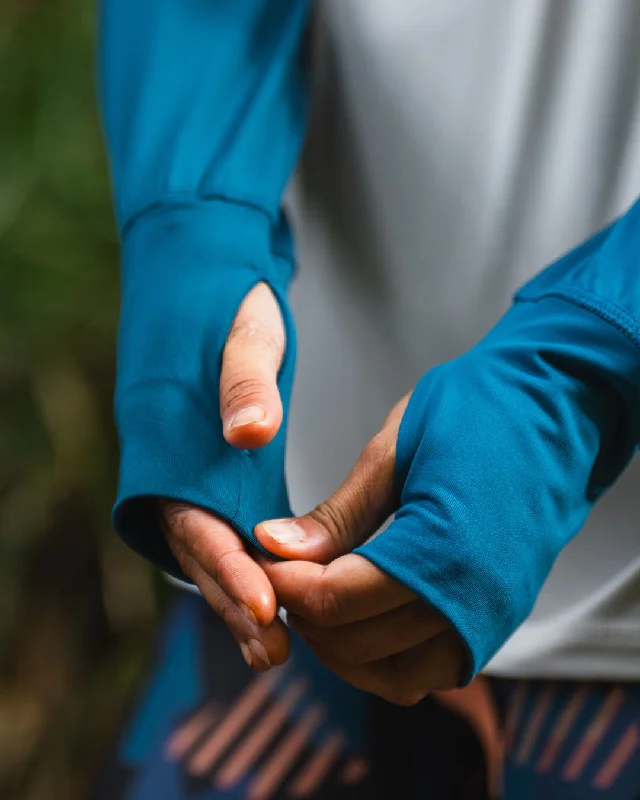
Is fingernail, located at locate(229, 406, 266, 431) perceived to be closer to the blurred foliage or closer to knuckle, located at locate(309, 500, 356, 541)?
knuckle, located at locate(309, 500, 356, 541)

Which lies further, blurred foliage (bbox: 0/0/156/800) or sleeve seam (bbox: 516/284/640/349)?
blurred foliage (bbox: 0/0/156/800)

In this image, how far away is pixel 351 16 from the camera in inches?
20.2

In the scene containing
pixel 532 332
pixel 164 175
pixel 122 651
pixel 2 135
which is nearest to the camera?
pixel 532 332

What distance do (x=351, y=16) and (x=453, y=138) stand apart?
4.0 inches

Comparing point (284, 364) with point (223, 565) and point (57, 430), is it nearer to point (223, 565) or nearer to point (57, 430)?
point (223, 565)

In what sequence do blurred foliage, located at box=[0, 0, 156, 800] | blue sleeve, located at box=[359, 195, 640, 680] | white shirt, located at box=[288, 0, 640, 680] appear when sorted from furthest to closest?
blurred foliage, located at box=[0, 0, 156, 800], white shirt, located at box=[288, 0, 640, 680], blue sleeve, located at box=[359, 195, 640, 680]

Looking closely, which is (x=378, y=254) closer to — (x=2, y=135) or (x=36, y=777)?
(x=2, y=135)

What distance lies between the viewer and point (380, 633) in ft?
1.21

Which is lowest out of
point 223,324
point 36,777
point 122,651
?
point 36,777

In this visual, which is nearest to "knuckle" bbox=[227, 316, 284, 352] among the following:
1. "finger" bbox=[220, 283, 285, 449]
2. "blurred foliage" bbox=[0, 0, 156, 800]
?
"finger" bbox=[220, 283, 285, 449]

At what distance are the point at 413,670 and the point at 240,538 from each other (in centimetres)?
10

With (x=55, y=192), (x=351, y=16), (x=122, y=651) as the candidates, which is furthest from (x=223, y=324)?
(x=122, y=651)

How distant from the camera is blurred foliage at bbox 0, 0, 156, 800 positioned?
0.94 meters

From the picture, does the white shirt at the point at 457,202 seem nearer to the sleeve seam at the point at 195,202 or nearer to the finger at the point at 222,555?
the sleeve seam at the point at 195,202
